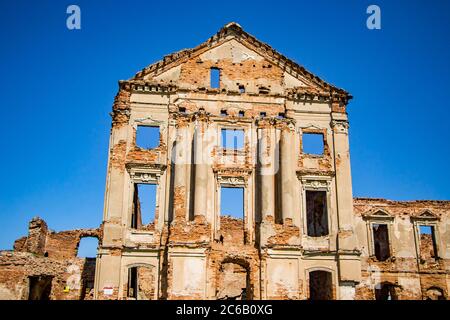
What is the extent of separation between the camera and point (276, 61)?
21.8 meters

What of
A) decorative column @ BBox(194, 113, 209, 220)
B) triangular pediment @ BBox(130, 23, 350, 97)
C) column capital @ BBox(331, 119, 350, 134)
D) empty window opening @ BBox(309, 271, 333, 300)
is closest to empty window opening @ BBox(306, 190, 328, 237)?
empty window opening @ BBox(309, 271, 333, 300)

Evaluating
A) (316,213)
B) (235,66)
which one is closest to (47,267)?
(235,66)

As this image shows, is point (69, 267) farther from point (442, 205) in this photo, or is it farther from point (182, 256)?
point (442, 205)

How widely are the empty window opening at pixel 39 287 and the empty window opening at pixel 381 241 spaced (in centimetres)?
1570

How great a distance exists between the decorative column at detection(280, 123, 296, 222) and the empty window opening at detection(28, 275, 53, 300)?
10.7 meters

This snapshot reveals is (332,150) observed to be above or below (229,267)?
above

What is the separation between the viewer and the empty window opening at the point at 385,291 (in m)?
22.4

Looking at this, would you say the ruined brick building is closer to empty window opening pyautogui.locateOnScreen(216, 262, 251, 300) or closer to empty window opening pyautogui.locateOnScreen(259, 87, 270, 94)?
→ empty window opening pyautogui.locateOnScreen(259, 87, 270, 94)

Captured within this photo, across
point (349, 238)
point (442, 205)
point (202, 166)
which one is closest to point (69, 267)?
point (202, 166)

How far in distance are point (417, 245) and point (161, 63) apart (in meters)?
14.6

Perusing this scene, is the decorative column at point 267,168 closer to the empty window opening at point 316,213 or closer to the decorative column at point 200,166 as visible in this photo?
the decorative column at point 200,166

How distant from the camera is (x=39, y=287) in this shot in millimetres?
22047
